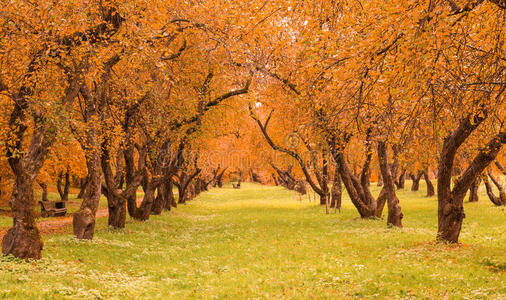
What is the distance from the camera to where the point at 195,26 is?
15.6m

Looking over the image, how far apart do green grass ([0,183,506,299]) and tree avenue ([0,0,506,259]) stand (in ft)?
5.24

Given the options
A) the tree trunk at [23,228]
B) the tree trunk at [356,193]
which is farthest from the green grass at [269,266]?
the tree trunk at [356,193]

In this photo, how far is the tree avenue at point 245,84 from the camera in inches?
339

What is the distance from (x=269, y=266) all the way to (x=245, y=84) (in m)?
12.3

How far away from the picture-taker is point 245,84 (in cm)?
2270

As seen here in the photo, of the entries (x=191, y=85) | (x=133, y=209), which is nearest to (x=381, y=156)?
(x=191, y=85)

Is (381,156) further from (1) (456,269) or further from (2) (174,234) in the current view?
(2) (174,234)

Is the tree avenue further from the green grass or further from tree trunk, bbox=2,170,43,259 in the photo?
the green grass

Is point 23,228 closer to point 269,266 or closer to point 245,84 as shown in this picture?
point 269,266

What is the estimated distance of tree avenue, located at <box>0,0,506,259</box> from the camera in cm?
862

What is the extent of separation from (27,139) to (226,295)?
795 inches

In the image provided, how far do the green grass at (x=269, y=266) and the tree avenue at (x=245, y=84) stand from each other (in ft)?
5.24

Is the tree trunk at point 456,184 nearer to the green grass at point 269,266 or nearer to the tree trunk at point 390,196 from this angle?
the green grass at point 269,266

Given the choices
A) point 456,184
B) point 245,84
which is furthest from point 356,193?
point 456,184
